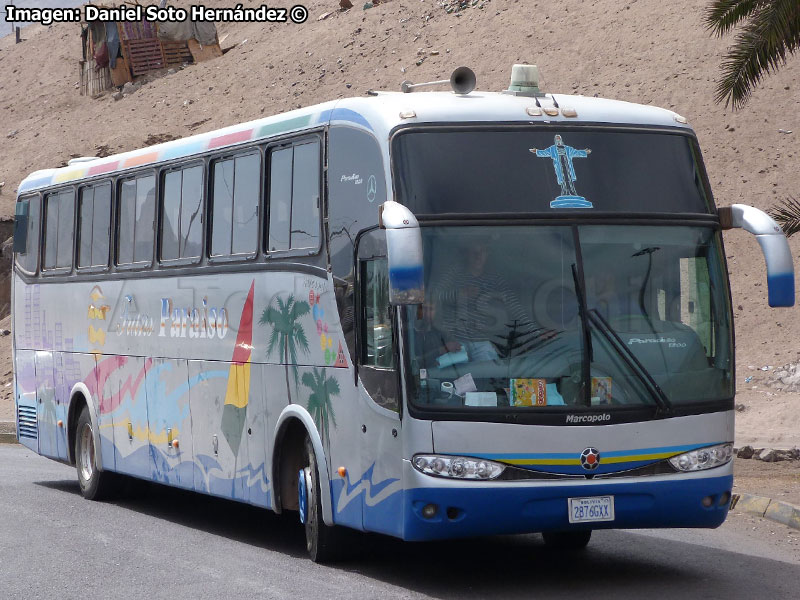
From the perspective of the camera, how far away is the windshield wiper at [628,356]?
28.4 feet

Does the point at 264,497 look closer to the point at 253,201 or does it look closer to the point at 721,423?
the point at 253,201

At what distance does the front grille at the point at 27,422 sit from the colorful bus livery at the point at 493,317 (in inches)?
263

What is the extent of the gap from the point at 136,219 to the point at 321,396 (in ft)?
15.0

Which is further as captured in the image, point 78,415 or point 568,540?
point 78,415

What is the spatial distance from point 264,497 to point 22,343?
23.4 feet

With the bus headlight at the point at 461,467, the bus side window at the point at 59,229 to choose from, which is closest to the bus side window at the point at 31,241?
the bus side window at the point at 59,229

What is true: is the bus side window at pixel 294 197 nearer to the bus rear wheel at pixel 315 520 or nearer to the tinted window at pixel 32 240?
the bus rear wheel at pixel 315 520

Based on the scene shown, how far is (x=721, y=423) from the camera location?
29.2ft

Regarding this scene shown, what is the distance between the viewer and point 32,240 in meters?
16.6

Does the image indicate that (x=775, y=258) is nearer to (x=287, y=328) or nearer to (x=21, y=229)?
(x=287, y=328)

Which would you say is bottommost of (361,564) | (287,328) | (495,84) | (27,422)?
(361,564)

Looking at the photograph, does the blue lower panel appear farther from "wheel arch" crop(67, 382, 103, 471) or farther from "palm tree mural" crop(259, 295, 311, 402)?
"wheel arch" crop(67, 382, 103, 471)

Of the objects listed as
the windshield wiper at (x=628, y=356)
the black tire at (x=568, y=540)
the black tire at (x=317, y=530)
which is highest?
the windshield wiper at (x=628, y=356)

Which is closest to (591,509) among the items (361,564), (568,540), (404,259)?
(404,259)
